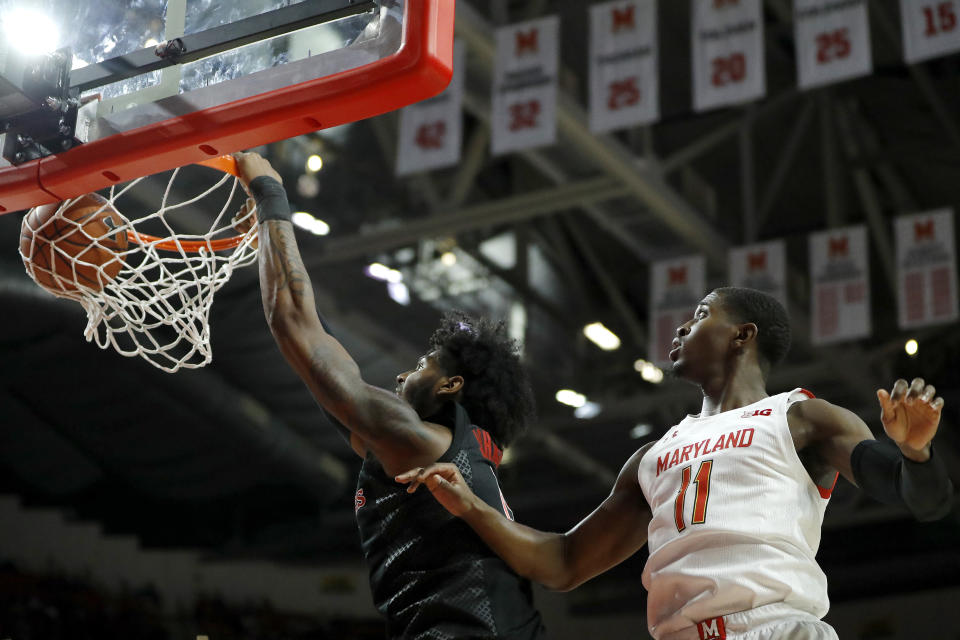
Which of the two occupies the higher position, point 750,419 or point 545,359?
point 545,359

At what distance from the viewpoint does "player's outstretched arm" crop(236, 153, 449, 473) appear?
2846 millimetres

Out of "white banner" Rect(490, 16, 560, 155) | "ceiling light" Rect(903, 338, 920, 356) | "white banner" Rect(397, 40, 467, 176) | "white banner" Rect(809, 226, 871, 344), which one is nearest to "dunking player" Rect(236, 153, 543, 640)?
"white banner" Rect(490, 16, 560, 155)

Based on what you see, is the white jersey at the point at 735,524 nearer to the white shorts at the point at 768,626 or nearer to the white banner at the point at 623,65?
the white shorts at the point at 768,626

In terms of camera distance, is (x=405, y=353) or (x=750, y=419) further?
(x=405, y=353)

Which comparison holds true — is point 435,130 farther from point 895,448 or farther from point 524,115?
point 895,448

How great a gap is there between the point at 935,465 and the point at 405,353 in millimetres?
10662

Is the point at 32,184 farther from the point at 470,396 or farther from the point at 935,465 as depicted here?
the point at 935,465

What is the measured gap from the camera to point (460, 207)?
417 inches

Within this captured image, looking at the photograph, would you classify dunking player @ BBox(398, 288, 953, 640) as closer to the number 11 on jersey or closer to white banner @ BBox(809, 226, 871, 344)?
the number 11 on jersey

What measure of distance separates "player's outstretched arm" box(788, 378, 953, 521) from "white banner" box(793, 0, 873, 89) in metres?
5.58

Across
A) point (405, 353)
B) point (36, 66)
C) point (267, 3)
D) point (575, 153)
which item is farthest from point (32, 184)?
point (405, 353)

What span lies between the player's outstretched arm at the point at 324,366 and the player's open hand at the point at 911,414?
3.43ft

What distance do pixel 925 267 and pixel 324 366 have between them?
26.4ft

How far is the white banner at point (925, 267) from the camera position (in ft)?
32.1
